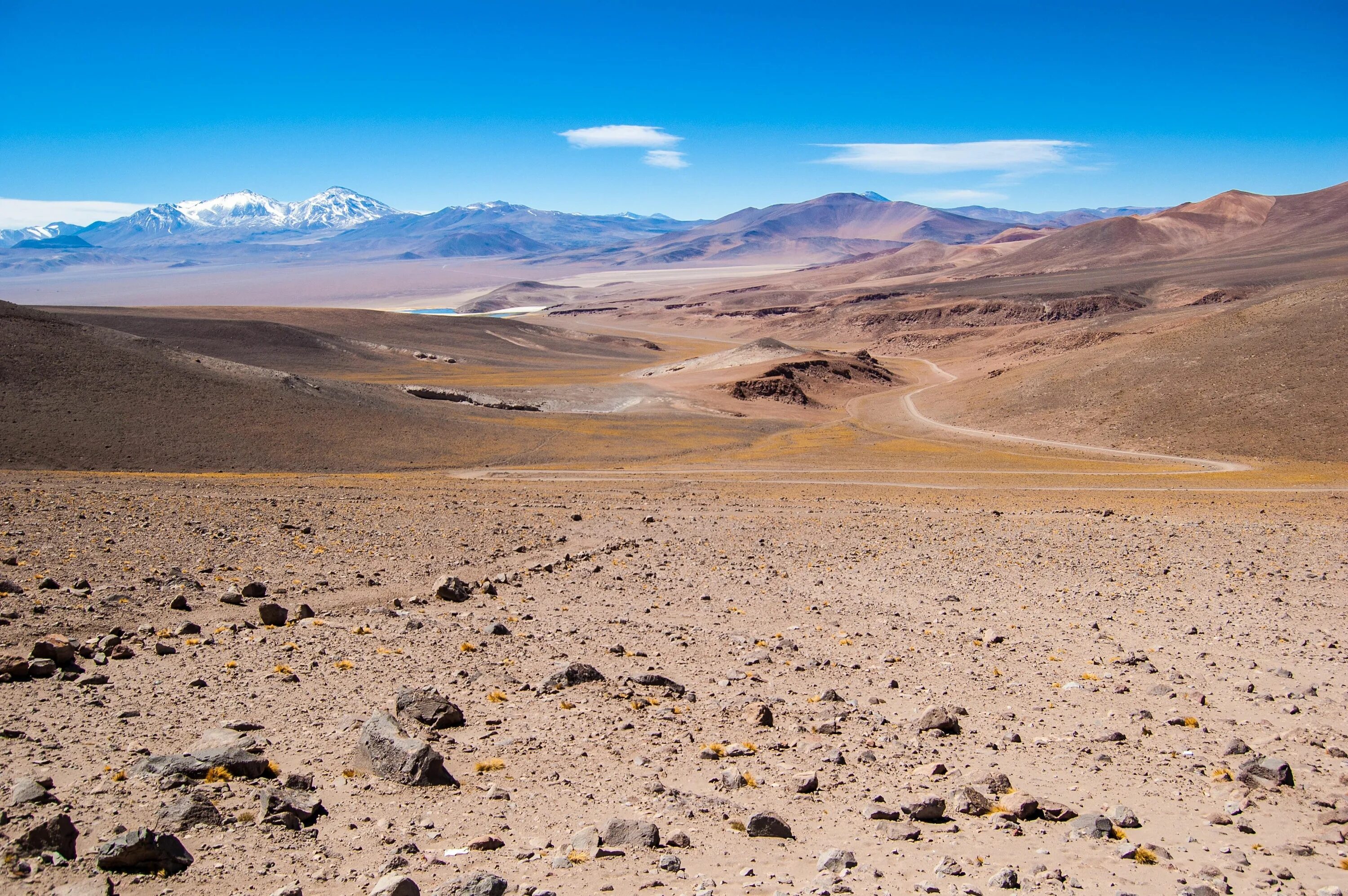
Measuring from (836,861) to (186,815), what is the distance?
12.9 ft

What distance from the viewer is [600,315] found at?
184 metres

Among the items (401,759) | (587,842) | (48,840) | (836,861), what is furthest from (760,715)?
(48,840)

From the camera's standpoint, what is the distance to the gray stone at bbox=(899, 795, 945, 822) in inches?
236

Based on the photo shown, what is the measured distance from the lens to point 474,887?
16.1ft

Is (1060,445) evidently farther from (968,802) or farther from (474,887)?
(474,887)

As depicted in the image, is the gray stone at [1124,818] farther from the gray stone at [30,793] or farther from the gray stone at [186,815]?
the gray stone at [30,793]

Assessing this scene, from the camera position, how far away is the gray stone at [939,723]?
768 centimetres

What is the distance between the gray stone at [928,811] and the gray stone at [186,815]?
14.4ft

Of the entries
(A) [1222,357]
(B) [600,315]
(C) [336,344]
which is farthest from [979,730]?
(B) [600,315]

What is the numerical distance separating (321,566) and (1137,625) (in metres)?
11.0

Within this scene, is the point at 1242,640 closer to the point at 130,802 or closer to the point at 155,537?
the point at 130,802

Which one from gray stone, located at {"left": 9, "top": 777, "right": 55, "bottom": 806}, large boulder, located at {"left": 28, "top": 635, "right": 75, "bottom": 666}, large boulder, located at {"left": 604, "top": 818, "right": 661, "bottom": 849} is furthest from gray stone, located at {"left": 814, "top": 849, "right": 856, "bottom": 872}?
large boulder, located at {"left": 28, "top": 635, "right": 75, "bottom": 666}

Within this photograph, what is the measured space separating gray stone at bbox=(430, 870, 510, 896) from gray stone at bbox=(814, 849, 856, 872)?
185cm

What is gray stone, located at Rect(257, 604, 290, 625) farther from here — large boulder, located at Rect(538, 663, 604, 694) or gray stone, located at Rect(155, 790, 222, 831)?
gray stone, located at Rect(155, 790, 222, 831)
